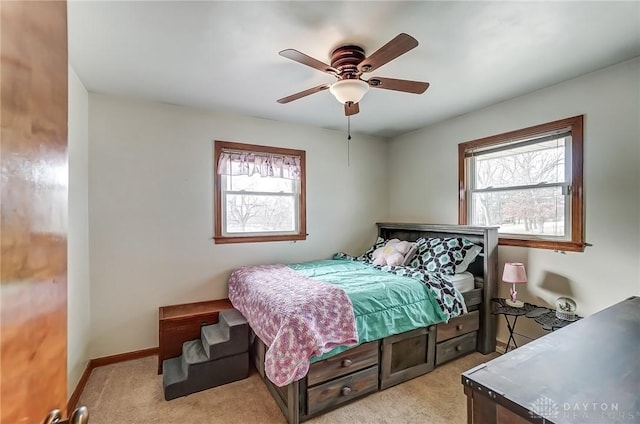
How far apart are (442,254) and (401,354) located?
1115 mm

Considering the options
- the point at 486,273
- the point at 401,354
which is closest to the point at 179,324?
the point at 401,354

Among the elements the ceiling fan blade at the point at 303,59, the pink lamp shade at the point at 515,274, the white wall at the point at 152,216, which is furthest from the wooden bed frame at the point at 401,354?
the ceiling fan blade at the point at 303,59

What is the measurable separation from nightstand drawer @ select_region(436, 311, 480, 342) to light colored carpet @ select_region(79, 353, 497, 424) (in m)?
0.31

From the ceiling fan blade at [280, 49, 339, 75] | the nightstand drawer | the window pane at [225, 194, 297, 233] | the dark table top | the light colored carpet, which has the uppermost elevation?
A: the ceiling fan blade at [280, 49, 339, 75]

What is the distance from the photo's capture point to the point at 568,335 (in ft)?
3.77

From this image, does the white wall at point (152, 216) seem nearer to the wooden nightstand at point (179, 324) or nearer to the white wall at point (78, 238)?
the white wall at point (78, 238)

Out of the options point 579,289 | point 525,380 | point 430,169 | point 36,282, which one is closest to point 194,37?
point 36,282

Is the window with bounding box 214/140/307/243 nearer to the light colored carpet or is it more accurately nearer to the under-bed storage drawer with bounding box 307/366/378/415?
the light colored carpet

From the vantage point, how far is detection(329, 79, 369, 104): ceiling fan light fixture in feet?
6.31

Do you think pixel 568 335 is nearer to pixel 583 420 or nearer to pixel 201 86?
pixel 583 420

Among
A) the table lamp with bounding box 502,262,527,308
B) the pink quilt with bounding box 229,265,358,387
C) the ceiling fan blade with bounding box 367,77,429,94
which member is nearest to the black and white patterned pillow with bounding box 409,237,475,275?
the table lamp with bounding box 502,262,527,308

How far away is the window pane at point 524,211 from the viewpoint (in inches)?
102

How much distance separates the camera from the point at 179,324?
8.54ft

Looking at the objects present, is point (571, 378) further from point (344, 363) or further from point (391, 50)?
point (391, 50)
